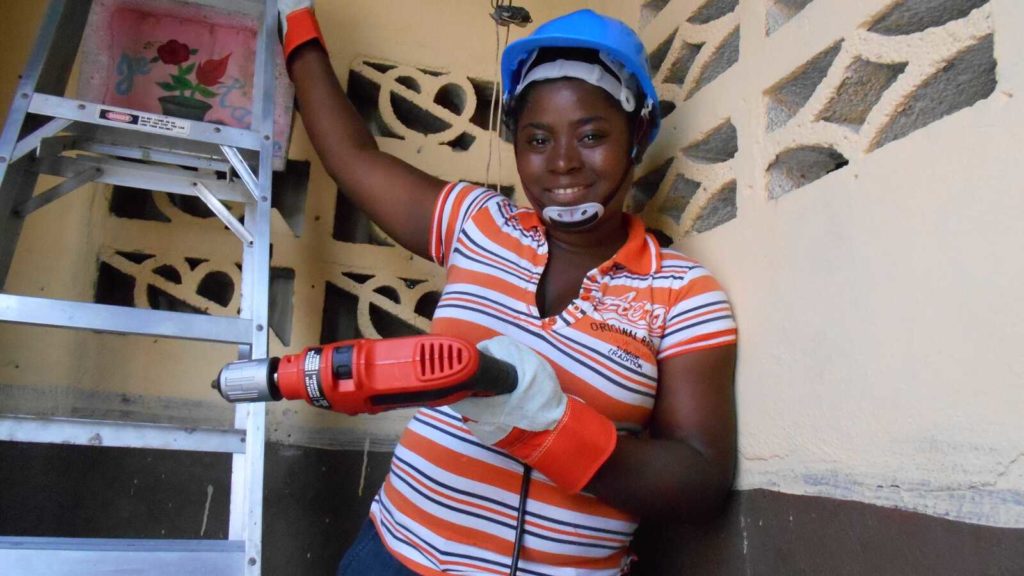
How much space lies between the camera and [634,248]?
1.10 metres

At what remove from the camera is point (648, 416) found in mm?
1010

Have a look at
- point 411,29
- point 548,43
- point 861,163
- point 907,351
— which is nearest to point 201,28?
point 411,29

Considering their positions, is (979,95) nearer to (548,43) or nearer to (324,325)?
(548,43)

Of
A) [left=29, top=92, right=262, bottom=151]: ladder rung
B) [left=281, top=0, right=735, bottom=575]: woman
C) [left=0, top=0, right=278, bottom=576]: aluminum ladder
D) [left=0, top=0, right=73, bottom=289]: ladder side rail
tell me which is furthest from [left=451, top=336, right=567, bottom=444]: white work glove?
[left=0, top=0, right=73, bottom=289]: ladder side rail

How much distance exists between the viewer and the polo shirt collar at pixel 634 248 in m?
1.07

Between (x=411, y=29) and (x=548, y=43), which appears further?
(x=411, y=29)

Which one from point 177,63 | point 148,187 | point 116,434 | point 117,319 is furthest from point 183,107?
point 116,434

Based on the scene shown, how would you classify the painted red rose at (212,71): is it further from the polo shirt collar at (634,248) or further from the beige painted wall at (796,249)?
the polo shirt collar at (634,248)

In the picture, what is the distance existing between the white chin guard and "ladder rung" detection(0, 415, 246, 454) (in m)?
0.50

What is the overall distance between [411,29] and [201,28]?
0.38 meters

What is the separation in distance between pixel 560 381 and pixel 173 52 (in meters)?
0.89

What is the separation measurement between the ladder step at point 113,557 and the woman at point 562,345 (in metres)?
0.18

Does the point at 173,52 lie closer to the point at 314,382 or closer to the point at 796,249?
the point at 314,382

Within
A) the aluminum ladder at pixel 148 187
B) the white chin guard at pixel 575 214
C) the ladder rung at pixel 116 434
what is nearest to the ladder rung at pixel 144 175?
the aluminum ladder at pixel 148 187
